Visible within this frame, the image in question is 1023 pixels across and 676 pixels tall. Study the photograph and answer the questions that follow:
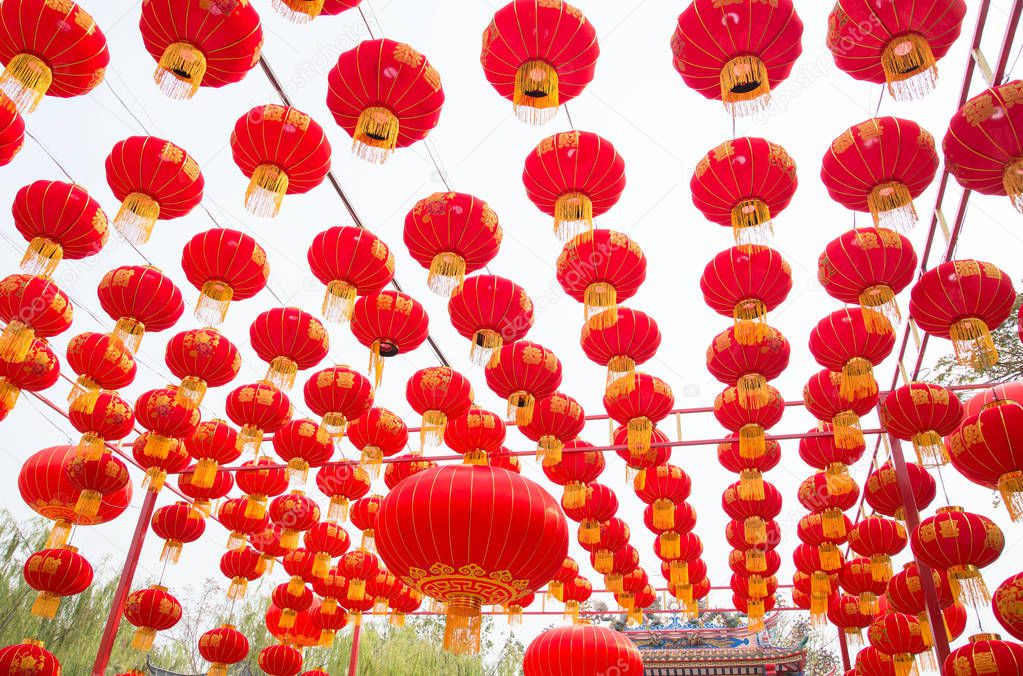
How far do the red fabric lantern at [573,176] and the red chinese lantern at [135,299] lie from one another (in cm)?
298

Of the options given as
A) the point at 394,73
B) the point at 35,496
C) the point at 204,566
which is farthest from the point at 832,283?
the point at 204,566

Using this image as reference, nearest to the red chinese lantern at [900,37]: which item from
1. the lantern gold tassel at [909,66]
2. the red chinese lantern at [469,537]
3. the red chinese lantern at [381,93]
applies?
the lantern gold tassel at [909,66]

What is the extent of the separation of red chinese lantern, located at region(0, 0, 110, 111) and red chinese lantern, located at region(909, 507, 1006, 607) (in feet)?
23.1

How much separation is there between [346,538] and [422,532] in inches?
229

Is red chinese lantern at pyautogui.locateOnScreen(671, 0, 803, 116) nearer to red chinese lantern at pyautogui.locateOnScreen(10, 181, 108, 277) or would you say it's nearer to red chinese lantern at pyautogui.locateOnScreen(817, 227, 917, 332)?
red chinese lantern at pyautogui.locateOnScreen(817, 227, 917, 332)

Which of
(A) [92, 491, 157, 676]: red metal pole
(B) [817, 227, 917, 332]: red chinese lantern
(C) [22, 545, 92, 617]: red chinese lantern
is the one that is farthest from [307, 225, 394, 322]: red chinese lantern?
(A) [92, 491, 157, 676]: red metal pole

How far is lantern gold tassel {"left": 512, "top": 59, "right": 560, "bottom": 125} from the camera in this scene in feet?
11.5

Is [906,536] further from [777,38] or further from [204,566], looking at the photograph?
[204,566]

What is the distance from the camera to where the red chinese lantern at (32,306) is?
509 centimetres

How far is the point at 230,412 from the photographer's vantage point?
6207 mm

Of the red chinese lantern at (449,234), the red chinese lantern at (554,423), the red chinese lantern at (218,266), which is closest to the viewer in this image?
the red chinese lantern at (449,234)

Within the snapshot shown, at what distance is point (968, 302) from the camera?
14.9 ft

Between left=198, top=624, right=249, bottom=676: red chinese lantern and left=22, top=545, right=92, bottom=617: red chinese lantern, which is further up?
left=22, top=545, right=92, bottom=617: red chinese lantern

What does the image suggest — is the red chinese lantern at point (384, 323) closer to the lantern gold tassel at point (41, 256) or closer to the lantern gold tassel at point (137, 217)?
the lantern gold tassel at point (137, 217)
